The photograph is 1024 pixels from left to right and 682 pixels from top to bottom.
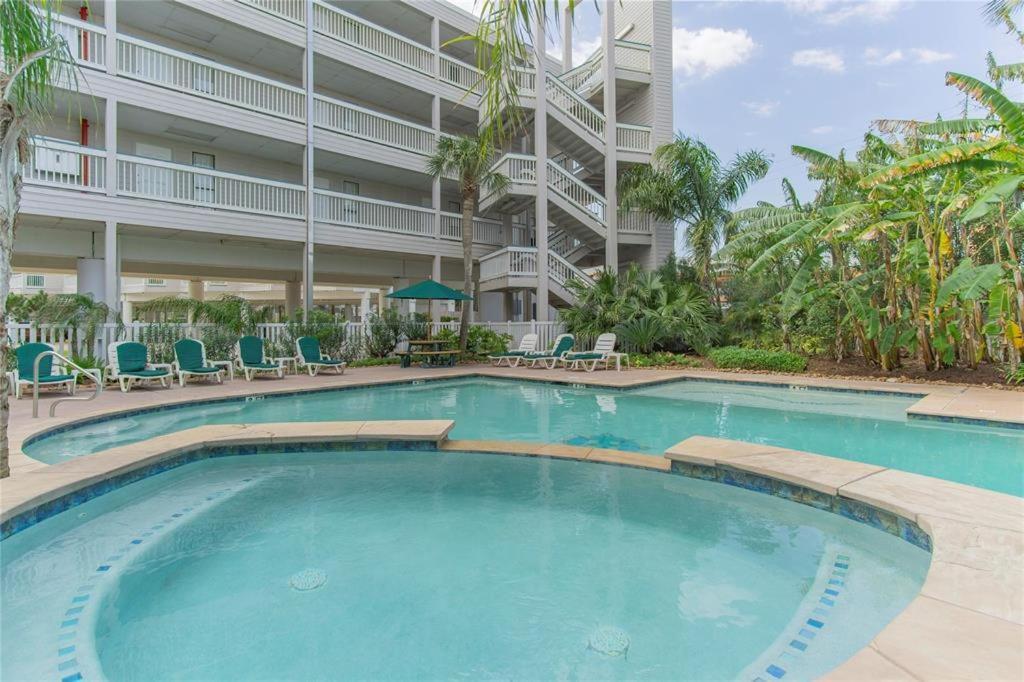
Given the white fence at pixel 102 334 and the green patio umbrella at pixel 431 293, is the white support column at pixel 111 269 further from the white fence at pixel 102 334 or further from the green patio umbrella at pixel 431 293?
the green patio umbrella at pixel 431 293

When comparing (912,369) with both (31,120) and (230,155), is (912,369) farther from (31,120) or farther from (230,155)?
(230,155)

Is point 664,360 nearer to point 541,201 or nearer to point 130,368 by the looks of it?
point 541,201

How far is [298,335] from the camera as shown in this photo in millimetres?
14766

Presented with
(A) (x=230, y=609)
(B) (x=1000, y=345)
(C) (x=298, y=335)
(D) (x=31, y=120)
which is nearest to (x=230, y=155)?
(C) (x=298, y=335)

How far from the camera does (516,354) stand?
15.6m

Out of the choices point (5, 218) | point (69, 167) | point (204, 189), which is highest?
point (204, 189)

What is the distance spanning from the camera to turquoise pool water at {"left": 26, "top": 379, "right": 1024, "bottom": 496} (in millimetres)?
6105

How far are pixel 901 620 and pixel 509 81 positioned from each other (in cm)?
266

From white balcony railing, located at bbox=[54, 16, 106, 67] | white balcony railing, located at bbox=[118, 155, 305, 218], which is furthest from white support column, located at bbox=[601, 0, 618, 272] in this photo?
white balcony railing, located at bbox=[54, 16, 106, 67]

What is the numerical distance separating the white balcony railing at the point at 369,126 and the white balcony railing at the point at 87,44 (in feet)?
17.2

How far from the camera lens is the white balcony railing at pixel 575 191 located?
18.4 metres

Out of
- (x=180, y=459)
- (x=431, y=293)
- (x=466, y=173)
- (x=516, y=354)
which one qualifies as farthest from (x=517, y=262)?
(x=180, y=459)

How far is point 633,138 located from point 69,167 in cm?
1700

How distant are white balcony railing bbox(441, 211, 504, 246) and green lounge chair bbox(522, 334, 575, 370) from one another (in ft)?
20.7
